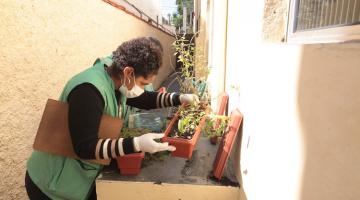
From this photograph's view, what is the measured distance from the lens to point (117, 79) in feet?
5.24

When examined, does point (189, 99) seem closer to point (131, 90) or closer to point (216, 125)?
point (216, 125)

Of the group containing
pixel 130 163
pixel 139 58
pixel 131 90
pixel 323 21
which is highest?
pixel 323 21

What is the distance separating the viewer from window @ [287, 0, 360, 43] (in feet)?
2.45

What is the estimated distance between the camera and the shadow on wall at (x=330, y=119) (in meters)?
0.57

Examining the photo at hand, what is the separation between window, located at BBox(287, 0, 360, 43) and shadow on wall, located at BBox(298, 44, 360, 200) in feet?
0.39

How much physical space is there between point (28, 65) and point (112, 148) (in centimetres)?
108

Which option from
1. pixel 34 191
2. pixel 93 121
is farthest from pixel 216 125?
pixel 34 191

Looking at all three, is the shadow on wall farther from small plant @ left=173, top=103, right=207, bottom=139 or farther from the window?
small plant @ left=173, top=103, right=207, bottom=139

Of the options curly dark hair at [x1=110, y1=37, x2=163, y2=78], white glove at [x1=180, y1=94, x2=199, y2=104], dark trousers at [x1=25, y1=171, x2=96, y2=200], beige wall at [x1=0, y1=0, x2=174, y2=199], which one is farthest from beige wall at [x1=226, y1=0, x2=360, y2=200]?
beige wall at [x1=0, y1=0, x2=174, y2=199]

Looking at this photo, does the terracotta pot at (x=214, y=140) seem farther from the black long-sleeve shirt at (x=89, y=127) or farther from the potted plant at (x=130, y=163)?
the black long-sleeve shirt at (x=89, y=127)

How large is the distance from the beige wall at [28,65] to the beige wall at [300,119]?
5.06ft

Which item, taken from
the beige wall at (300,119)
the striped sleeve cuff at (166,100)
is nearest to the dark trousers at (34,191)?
the striped sleeve cuff at (166,100)

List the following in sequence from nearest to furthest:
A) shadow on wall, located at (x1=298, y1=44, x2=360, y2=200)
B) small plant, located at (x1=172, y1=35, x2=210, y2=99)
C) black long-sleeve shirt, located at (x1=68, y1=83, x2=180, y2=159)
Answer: shadow on wall, located at (x1=298, y1=44, x2=360, y2=200) → black long-sleeve shirt, located at (x1=68, y1=83, x2=180, y2=159) → small plant, located at (x1=172, y1=35, x2=210, y2=99)

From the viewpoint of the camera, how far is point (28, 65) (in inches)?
75.5
